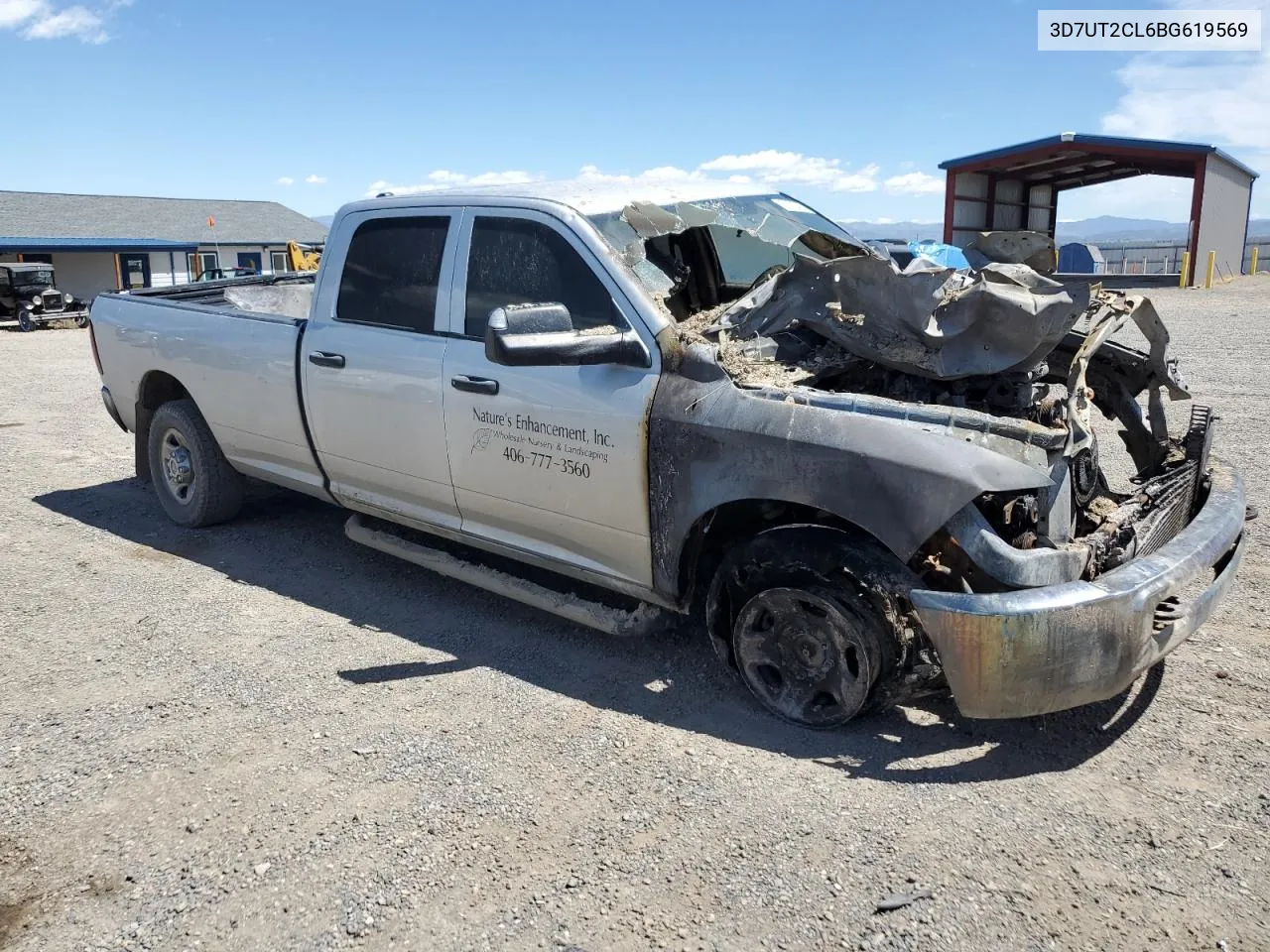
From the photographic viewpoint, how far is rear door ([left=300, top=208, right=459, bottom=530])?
4.39 m

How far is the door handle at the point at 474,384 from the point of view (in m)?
4.09

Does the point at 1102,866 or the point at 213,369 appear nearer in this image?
the point at 1102,866

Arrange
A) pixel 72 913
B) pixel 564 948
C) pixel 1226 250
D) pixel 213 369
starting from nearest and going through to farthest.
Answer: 1. pixel 564 948
2. pixel 72 913
3. pixel 213 369
4. pixel 1226 250

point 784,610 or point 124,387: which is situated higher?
point 124,387

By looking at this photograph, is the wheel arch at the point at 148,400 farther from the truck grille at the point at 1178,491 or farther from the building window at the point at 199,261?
the building window at the point at 199,261

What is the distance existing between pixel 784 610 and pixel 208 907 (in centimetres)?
203

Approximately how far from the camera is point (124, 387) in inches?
248

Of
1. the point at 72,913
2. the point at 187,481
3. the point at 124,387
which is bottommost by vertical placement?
the point at 72,913

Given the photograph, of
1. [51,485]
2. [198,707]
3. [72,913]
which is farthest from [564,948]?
[51,485]

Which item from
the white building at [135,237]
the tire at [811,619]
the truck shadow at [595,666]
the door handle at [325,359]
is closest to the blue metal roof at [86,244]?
the white building at [135,237]

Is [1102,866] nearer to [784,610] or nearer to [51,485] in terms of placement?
[784,610]

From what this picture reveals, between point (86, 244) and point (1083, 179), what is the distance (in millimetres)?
37244

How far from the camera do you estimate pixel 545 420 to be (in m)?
3.95

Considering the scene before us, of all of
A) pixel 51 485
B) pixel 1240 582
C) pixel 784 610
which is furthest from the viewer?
pixel 51 485
